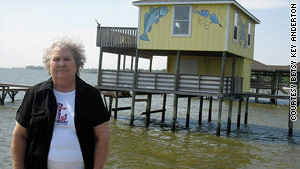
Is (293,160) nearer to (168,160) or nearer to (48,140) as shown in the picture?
(168,160)

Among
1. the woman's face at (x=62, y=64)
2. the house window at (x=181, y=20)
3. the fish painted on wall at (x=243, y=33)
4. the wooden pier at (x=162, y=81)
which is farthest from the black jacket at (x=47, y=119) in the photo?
the fish painted on wall at (x=243, y=33)

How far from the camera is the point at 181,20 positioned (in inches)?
752

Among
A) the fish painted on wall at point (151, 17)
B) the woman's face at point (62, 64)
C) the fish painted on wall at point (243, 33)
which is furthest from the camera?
the fish painted on wall at point (243, 33)

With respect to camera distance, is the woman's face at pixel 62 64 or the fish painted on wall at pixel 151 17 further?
the fish painted on wall at pixel 151 17

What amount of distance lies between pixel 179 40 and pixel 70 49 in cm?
1556

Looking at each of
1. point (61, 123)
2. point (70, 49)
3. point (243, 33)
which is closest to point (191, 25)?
point (243, 33)

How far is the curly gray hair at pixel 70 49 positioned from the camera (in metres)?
3.73

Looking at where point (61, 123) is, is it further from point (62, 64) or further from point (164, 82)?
point (164, 82)

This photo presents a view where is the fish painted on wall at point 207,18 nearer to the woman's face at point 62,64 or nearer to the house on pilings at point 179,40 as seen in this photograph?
the house on pilings at point 179,40

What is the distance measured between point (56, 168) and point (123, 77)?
1669 centimetres

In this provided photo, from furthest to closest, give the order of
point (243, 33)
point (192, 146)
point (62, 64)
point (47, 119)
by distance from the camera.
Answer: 1. point (243, 33)
2. point (192, 146)
3. point (62, 64)
4. point (47, 119)

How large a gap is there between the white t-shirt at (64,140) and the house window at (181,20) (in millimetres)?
15858

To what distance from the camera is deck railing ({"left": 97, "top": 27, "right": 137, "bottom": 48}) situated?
66.0 ft

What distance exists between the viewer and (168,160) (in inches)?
509
